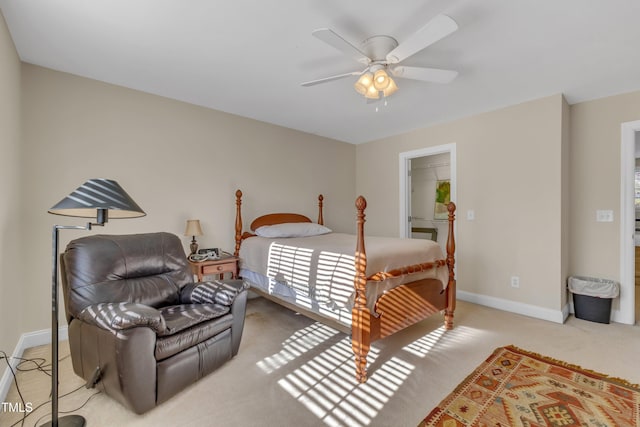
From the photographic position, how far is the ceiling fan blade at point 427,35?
159 cm

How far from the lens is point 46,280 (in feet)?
8.68

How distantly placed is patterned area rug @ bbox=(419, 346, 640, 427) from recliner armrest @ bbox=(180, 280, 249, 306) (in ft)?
5.04

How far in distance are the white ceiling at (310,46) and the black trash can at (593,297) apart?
2016 millimetres

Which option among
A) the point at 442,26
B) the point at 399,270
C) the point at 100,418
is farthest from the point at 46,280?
the point at 442,26

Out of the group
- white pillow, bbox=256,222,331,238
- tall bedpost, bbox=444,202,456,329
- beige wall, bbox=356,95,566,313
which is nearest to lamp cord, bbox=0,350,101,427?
white pillow, bbox=256,222,331,238

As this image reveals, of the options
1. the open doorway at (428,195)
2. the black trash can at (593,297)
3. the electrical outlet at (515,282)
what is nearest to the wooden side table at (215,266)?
the open doorway at (428,195)

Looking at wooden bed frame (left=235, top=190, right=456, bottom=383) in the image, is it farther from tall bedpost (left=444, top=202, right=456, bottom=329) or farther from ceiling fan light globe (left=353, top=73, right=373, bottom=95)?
ceiling fan light globe (left=353, top=73, right=373, bottom=95)

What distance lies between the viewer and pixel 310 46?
7.36ft

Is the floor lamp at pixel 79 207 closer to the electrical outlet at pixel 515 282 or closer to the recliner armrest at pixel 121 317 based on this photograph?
the recliner armrest at pixel 121 317

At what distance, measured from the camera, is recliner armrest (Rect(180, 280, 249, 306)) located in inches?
90.6

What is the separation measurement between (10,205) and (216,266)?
168 centimetres

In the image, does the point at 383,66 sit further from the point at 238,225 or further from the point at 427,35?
the point at 238,225

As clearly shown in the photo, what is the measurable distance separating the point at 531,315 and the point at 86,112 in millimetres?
5152

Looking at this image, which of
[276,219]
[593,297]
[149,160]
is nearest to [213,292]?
[149,160]
